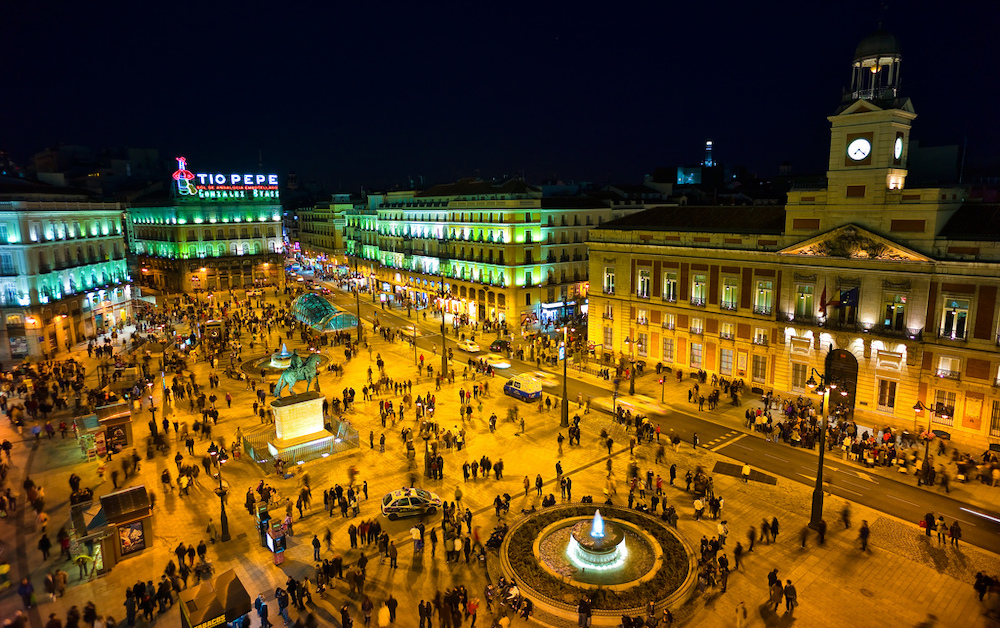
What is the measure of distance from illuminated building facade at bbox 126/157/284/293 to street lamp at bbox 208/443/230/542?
67600mm

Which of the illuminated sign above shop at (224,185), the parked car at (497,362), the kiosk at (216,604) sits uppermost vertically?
the illuminated sign above shop at (224,185)

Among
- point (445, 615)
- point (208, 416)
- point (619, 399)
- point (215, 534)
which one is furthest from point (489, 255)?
point (445, 615)

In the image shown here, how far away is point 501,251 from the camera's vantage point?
66.5 m

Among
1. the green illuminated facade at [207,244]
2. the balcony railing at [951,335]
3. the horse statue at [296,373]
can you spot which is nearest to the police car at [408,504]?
the horse statue at [296,373]

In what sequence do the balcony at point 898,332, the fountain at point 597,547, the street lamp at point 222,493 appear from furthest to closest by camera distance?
1. the balcony at point 898,332
2. the street lamp at point 222,493
3. the fountain at point 597,547

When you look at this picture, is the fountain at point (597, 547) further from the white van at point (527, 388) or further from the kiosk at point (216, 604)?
the white van at point (527, 388)

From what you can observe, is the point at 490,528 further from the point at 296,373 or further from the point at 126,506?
the point at 296,373

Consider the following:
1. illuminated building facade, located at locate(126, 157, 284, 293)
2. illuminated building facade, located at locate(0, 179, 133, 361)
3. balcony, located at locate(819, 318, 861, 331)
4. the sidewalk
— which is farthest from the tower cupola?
illuminated building facade, located at locate(126, 157, 284, 293)

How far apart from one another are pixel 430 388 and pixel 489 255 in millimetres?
27222

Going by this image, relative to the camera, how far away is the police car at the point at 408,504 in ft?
84.8

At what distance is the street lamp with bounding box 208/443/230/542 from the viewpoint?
2416cm

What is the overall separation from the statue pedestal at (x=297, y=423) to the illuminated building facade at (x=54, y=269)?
35.4 m

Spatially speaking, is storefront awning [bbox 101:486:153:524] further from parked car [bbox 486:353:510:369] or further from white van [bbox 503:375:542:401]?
parked car [bbox 486:353:510:369]

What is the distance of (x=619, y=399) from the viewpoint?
42.0 meters
